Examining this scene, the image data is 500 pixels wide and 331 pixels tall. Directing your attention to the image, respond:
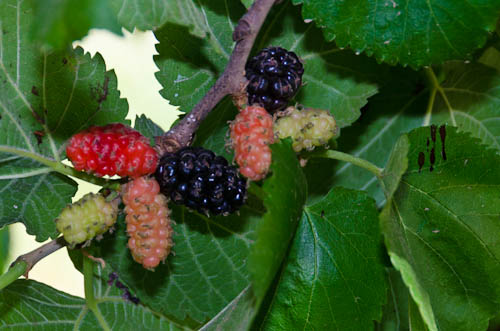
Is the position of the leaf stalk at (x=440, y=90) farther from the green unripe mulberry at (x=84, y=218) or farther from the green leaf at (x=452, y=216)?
the green unripe mulberry at (x=84, y=218)

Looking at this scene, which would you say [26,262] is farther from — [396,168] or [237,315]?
[396,168]

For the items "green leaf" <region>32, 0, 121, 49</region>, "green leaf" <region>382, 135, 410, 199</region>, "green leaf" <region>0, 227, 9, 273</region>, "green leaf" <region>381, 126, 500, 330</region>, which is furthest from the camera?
"green leaf" <region>0, 227, 9, 273</region>

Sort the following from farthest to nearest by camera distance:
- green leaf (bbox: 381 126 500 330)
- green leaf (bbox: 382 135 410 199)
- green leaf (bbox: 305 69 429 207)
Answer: green leaf (bbox: 305 69 429 207), green leaf (bbox: 381 126 500 330), green leaf (bbox: 382 135 410 199)

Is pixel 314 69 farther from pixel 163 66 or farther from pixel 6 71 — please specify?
pixel 6 71

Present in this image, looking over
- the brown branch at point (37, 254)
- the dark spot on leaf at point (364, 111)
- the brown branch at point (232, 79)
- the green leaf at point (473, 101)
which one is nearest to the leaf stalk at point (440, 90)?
the green leaf at point (473, 101)

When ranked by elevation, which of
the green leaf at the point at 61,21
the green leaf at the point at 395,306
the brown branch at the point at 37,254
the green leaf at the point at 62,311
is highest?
the green leaf at the point at 61,21

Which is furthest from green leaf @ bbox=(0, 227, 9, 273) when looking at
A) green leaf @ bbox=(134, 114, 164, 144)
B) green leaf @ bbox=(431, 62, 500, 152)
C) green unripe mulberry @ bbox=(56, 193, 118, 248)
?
green leaf @ bbox=(431, 62, 500, 152)

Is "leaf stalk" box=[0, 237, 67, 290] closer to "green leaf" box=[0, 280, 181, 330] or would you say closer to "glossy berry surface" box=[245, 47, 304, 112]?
"green leaf" box=[0, 280, 181, 330]
